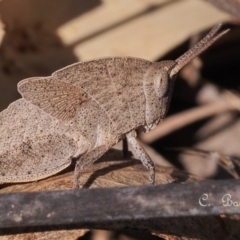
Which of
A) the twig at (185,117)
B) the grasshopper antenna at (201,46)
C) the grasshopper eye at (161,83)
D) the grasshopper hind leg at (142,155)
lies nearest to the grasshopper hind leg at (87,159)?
the grasshopper hind leg at (142,155)

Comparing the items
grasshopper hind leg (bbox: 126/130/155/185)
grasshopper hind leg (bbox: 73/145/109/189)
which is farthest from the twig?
grasshopper hind leg (bbox: 73/145/109/189)

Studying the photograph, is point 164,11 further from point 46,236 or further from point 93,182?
point 46,236

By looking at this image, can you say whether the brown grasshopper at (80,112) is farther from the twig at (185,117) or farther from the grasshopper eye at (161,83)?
the twig at (185,117)

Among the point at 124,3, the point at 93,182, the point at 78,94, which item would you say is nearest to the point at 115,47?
the point at 124,3

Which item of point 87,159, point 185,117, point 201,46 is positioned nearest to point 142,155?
point 87,159

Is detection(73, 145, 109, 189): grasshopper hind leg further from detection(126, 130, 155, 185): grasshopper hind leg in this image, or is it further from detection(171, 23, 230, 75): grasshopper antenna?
detection(171, 23, 230, 75): grasshopper antenna

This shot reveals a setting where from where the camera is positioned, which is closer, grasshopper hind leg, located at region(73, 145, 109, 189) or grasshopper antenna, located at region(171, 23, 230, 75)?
grasshopper hind leg, located at region(73, 145, 109, 189)

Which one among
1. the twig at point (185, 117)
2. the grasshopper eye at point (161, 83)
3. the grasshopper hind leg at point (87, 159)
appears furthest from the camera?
the twig at point (185, 117)
